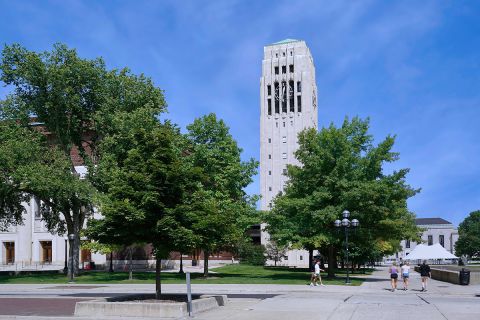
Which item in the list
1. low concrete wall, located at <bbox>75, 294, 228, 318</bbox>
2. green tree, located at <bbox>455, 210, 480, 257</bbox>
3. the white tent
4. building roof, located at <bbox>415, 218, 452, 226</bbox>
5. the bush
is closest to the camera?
low concrete wall, located at <bbox>75, 294, 228, 318</bbox>

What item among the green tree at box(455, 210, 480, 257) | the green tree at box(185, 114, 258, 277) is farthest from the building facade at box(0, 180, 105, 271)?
the green tree at box(455, 210, 480, 257)

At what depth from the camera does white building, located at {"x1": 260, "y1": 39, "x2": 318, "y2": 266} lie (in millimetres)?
108562

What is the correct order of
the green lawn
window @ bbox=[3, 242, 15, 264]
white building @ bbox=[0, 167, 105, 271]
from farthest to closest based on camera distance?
window @ bbox=[3, 242, 15, 264] → white building @ bbox=[0, 167, 105, 271] → the green lawn

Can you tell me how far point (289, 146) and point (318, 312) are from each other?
91333 mm

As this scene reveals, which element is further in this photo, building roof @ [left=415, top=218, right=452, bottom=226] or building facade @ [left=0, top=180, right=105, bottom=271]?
building roof @ [left=415, top=218, right=452, bottom=226]

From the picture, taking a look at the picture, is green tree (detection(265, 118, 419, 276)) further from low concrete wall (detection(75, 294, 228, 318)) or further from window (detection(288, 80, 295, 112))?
window (detection(288, 80, 295, 112))

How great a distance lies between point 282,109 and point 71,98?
73.9m

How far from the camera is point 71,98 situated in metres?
41.8

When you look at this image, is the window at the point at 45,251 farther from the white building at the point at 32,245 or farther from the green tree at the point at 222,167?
the green tree at the point at 222,167

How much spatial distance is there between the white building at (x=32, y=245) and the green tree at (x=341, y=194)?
39.0 m

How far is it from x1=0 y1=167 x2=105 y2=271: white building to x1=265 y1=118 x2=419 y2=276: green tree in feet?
128

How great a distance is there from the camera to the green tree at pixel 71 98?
4116 centimetres

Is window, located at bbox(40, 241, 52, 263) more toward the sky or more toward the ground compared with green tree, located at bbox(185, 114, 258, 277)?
more toward the ground

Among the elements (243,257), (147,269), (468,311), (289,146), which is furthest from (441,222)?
(468,311)
